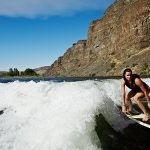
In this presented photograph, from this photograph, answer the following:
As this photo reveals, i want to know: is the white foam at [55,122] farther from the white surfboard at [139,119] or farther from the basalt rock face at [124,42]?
the basalt rock face at [124,42]

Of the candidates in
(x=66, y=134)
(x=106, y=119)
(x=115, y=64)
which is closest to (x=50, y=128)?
(x=66, y=134)

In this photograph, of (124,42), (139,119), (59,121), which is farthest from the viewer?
(124,42)

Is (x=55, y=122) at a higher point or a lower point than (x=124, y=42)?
lower

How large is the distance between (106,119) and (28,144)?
11.1ft

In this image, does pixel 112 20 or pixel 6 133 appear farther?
pixel 112 20

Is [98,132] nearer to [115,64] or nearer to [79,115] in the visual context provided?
[79,115]

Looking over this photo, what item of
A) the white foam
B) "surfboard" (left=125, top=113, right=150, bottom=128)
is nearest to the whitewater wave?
the white foam

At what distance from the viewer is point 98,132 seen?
12227mm

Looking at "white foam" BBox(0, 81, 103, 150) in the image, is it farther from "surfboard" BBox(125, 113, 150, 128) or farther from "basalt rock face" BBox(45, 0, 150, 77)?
"basalt rock face" BBox(45, 0, 150, 77)

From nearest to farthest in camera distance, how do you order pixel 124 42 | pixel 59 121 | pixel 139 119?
pixel 59 121, pixel 139 119, pixel 124 42

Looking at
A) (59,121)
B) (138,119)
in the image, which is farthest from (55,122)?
(138,119)

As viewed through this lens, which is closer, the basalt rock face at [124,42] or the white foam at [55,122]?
the white foam at [55,122]

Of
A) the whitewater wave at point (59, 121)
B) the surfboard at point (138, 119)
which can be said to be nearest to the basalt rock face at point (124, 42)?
the whitewater wave at point (59, 121)

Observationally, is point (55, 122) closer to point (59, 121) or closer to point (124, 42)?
point (59, 121)
